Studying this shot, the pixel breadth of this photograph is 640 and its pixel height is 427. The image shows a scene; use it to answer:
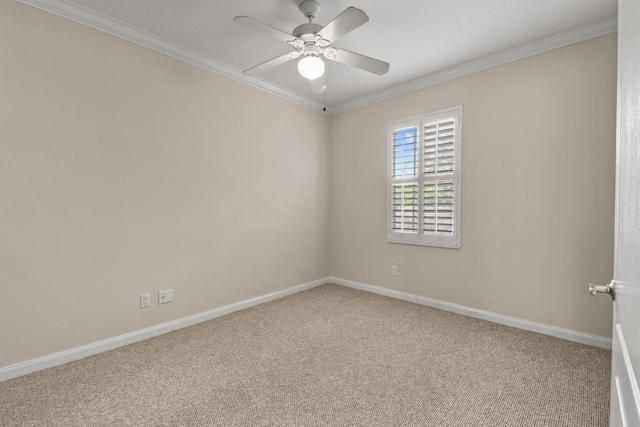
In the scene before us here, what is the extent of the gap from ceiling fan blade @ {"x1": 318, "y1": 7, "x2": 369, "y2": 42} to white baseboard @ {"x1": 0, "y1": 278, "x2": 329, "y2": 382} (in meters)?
2.71

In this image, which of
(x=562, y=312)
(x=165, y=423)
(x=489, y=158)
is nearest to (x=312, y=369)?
(x=165, y=423)

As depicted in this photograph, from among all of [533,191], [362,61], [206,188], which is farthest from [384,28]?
[206,188]

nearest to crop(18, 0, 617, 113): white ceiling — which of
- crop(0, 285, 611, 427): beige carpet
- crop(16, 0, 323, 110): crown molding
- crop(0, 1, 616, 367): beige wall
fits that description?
crop(16, 0, 323, 110): crown molding

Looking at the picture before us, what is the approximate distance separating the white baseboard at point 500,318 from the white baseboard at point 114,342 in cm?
143

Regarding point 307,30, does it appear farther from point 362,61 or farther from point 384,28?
point 384,28

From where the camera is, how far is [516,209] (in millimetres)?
2916

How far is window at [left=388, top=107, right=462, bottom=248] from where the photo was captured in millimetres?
3312

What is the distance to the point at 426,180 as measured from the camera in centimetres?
352

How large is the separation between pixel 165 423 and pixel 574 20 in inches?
155

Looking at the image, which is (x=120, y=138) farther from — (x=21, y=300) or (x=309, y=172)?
(x=309, y=172)

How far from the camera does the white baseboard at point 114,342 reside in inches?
83.2

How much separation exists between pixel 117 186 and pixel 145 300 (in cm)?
100

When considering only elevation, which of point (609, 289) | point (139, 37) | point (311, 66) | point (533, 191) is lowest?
point (609, 289)

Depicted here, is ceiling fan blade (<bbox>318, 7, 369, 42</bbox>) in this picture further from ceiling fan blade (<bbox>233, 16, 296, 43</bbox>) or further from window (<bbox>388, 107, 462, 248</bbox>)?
window (<bbox>388, 107, 462, 248</bbox>)
